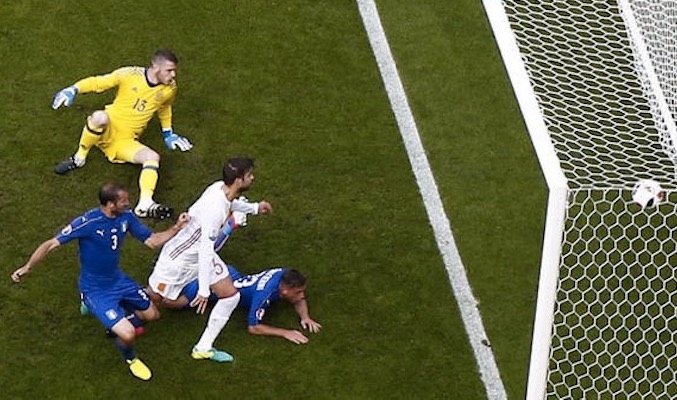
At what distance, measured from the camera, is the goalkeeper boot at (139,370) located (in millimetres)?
8219

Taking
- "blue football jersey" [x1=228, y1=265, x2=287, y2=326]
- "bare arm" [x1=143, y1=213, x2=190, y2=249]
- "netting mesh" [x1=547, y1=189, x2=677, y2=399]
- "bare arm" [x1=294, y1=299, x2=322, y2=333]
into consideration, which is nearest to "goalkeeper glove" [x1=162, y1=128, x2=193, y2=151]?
"blue football jersey" [x1=228, y1=265, x2=287, y2=326]

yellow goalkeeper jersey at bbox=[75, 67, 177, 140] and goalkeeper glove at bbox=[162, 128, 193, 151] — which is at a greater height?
yellow goalkeeper jersey at bbox=[75, 67, 177, 140]

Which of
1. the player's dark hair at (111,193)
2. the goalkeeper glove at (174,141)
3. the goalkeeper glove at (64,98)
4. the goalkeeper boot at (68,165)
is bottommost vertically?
the goalkeeper glove at (174,141)

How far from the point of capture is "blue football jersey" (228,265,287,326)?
849cm

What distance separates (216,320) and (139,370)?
0.59m

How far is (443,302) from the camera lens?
8.88 m

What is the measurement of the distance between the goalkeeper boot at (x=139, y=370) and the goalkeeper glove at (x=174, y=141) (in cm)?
212

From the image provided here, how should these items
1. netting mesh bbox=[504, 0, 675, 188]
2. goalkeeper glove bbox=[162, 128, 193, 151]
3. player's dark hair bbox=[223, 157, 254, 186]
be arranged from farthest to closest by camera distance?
1. goalkeeper glove bbox=[162, 128, 193, 151]
2. player's dark hair bbox=[223, 157, 254, 186]
3. netting mesh bbox=[504, 0, 675, 188]

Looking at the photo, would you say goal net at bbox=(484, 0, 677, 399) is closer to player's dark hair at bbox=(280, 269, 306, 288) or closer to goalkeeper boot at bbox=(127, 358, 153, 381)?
player's dark hair at bbox=(280, 269, 306, 288)

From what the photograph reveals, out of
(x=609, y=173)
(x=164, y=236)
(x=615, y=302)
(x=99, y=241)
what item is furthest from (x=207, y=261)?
(x=615, y=302)

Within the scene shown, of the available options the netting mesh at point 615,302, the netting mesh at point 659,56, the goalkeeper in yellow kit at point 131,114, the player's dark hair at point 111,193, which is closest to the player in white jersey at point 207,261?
the player's dark hair at point 111,193

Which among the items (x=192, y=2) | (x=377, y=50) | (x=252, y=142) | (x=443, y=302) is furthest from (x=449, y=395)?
(x=192, y=2)

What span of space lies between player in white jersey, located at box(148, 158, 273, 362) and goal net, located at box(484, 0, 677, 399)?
2.02m

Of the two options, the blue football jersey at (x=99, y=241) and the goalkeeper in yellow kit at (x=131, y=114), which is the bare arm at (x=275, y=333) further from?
the goalkeeper in yellow kit at (x=131, y=114)
